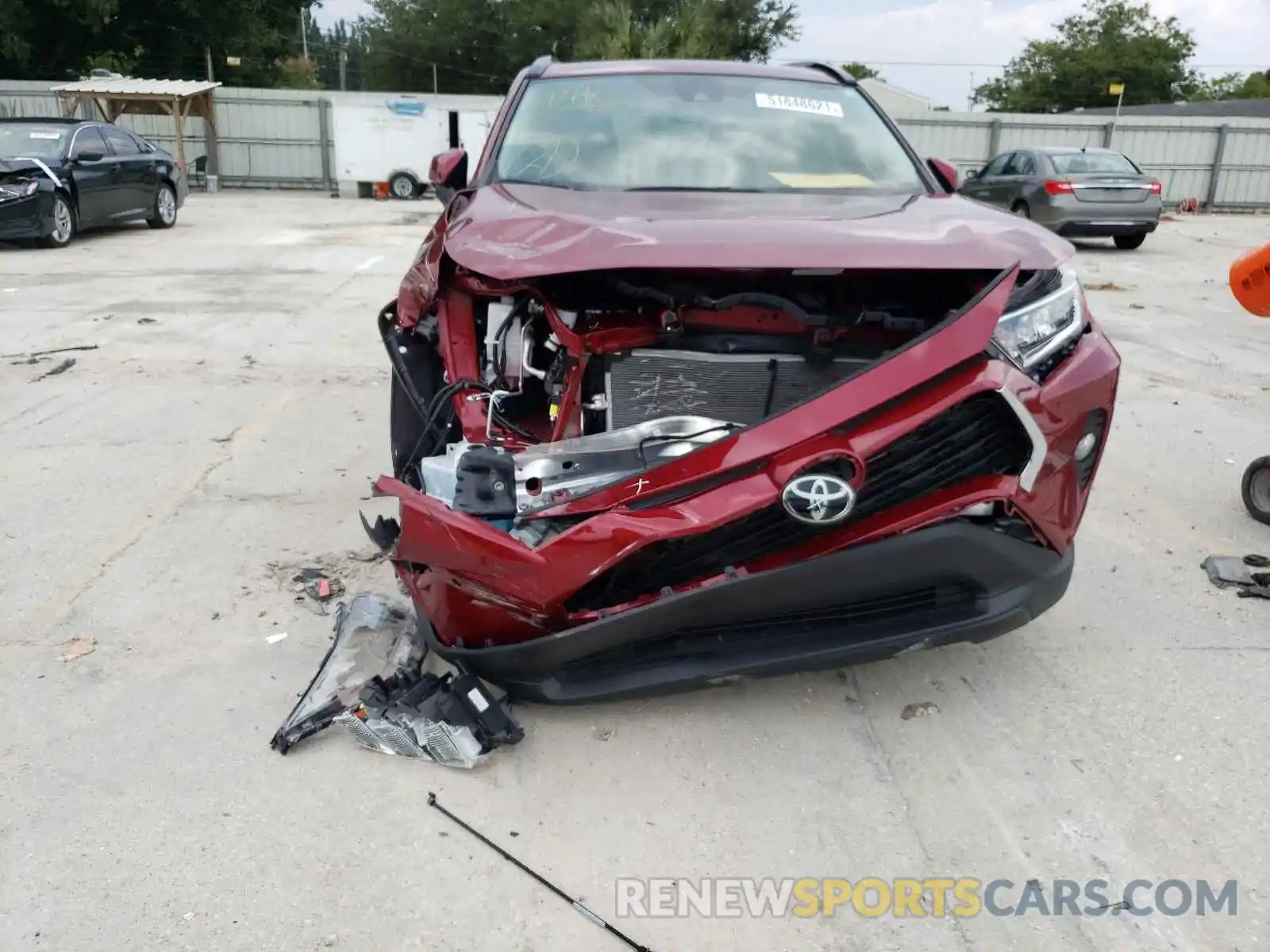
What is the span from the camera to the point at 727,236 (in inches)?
102

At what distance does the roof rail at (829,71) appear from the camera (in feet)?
15.0

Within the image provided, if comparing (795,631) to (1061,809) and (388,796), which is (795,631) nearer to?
(1061,809)

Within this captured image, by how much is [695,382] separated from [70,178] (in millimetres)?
12440

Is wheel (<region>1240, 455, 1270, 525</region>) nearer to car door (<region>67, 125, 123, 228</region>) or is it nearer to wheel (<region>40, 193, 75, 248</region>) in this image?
wheel (<region>40, 193, 75, 248</region>)

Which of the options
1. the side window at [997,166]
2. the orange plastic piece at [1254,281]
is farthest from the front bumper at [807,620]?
the side window at [997,166]

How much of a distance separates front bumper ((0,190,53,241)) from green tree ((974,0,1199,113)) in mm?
56366

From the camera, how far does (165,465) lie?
499 centimetres

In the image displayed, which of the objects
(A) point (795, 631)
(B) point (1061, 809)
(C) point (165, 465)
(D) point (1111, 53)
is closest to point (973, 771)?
(B) point (1061, 809)

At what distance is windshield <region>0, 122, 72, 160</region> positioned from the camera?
12172 millimetres

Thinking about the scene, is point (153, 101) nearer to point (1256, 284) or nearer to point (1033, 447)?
point (1256, 284)

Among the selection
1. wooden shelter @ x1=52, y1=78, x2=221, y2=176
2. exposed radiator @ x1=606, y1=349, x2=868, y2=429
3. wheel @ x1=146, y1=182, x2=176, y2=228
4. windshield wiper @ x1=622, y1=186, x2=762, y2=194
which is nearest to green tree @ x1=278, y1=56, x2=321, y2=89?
wooden shelter @ x1=52, y1=78, x2=221, y2=176

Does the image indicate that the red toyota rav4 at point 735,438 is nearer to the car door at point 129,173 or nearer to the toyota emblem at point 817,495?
the toyota emblem at point 817,495

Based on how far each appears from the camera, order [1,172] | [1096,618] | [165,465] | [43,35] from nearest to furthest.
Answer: [1096,618] < [165,465] < [1,172] < [43,35]

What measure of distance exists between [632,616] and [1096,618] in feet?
6.73
